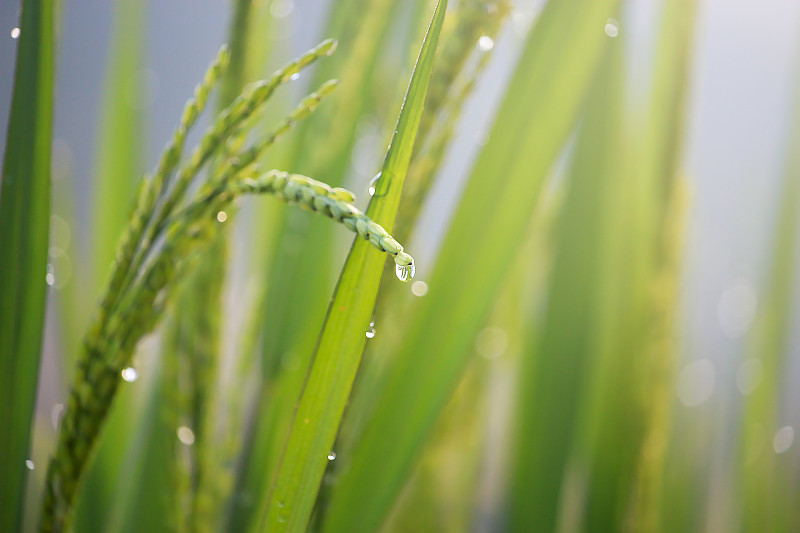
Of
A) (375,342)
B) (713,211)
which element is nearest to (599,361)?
(375,342)

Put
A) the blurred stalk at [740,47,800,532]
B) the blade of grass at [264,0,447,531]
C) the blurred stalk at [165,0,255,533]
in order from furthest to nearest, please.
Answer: the blurred stalk at [740,47,800,532] → the blurred stalk at [165,0,255,533] → the blade of grass at [264,0,447,531]

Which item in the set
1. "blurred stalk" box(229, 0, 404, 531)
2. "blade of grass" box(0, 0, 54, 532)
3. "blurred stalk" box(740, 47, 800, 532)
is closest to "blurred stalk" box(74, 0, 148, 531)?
"blurred stalk" box(229, 0, 404, 531)

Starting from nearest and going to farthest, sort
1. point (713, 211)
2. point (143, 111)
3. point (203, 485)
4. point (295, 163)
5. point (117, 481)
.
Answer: point (203, 485) → point (295, 163) → point (117, 481) → point (143, 111) → point (713, 211)

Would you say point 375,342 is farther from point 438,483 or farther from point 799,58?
point 799,58

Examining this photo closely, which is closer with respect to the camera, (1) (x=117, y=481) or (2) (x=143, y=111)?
(1) (x=117, y=481)

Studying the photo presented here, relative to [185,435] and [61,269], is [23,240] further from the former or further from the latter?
[61,269]

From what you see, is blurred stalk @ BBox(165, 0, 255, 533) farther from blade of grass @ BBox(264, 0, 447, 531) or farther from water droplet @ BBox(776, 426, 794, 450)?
water droplet @ BBox(776, 426, 794, 450)

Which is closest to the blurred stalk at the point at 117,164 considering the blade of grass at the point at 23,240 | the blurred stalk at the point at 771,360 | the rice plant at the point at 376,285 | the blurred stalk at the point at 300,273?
the rice plant at the point at 376,285
